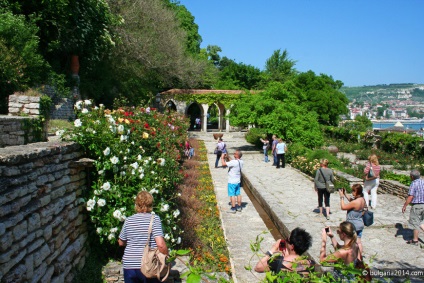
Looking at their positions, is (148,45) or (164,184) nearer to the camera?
(164,184)

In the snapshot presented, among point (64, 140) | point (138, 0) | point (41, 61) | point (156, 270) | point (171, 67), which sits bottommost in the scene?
point (156, 270)

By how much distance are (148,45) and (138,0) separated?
8.76 ft

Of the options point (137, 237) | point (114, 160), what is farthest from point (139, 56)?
point (137, 237)

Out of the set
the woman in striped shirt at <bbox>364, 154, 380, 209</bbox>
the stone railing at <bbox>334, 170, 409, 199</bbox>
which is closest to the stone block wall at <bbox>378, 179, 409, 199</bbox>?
the stone railing at <bbox>334, 170, 409, 199</bbox>

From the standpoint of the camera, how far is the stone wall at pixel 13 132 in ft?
19.8

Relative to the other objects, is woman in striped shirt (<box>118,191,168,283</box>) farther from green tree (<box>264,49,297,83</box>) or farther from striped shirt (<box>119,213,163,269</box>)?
green tree (<box>264,49,297,83</box>)

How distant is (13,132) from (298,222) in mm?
5784

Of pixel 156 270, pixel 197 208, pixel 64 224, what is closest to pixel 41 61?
pixel 197 208

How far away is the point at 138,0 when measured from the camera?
22.4 meters

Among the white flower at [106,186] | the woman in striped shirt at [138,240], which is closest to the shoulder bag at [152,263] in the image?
the woman in striped shirt at [138,240]

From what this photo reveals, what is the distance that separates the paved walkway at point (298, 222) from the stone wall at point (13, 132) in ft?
13.8

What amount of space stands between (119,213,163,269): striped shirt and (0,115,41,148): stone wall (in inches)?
131

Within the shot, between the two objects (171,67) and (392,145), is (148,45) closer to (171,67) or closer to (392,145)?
(171,67)

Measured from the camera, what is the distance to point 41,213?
3992mm
